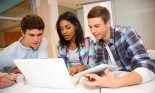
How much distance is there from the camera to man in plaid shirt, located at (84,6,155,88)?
753mm

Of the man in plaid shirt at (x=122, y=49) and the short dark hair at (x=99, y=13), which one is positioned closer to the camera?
the man in plaid shirt at (x=122, y=49)

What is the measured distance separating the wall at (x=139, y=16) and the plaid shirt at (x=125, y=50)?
3814mm

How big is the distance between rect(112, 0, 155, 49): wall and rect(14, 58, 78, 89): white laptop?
4355mm

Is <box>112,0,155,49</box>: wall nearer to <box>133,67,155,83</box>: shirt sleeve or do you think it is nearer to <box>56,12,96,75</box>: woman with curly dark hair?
<box>56,12,96,75</box>: woman with curly dark hair

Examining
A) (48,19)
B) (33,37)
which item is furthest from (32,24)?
(48,19)

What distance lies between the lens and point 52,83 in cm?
78

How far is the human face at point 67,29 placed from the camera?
1.64 m

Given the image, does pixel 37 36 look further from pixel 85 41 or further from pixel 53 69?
pixel 53 69

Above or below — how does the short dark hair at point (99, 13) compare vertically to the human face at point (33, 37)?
above

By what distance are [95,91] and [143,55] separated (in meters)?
0.39

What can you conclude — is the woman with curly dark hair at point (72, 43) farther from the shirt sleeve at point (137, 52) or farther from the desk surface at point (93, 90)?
the desk surface at point (93, 90)

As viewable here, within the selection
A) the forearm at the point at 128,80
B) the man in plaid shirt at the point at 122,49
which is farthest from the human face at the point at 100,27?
the forearm at the point at 128,80

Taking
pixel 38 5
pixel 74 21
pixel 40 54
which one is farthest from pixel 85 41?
pixel 38 5

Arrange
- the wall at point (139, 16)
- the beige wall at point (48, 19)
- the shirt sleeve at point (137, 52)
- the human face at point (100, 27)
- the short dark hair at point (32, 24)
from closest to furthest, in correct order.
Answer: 1. the shirt sleeve at point (137, 52)
2. the human face at point (100, 27)
3. the short dark hair at point (32, 24)
4. the beige wall at point (48, 19)
5. the wall at point (139, 16)
